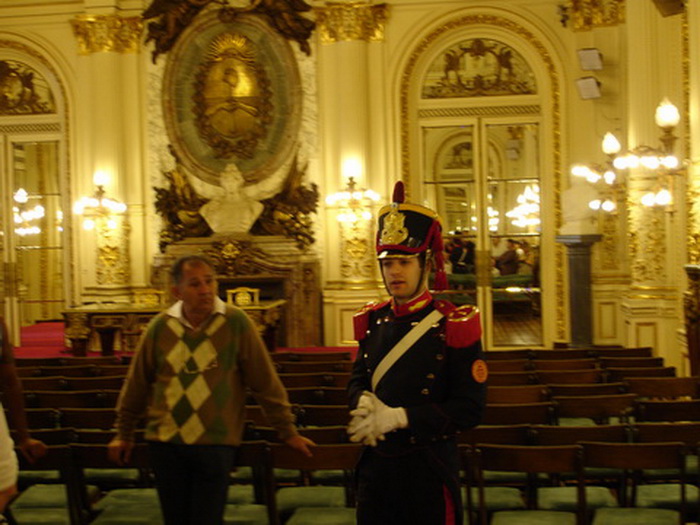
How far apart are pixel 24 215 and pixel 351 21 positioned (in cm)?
665

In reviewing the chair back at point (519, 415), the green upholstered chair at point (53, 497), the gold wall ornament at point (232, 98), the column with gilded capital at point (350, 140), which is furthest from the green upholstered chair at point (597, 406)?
the gold wall ornament at point (232, 98)

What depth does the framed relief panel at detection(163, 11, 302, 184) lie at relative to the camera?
595 inches

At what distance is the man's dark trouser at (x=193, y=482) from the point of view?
148 inches

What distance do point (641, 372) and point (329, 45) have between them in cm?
861

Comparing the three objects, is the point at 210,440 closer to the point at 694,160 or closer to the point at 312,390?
the point at 312,390

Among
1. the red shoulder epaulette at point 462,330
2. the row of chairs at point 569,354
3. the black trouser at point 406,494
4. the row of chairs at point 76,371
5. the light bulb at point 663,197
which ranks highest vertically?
the light bulb at point 663,197

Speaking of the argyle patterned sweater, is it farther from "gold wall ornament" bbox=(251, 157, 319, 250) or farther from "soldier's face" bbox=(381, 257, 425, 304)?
"gold wall ornament" bbox=(251, 157, 319, 250)

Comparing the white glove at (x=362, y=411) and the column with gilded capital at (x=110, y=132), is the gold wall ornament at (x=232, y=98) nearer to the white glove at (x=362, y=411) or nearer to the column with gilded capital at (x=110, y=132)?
the column with gilded capital at (x=110, y=132)

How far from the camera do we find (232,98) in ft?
50.1

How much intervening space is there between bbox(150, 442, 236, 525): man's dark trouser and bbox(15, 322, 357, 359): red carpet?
10.2m

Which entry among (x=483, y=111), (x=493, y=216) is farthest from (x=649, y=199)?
(x=483, y=111)

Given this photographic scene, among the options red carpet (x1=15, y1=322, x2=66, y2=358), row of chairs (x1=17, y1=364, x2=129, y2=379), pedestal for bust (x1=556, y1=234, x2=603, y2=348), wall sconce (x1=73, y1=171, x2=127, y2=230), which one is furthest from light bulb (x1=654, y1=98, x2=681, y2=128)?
red carpet (x1=15, y1=322, x2=66, y2=358)

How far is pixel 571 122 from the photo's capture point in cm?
1445

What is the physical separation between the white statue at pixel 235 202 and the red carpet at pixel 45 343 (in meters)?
2.17
